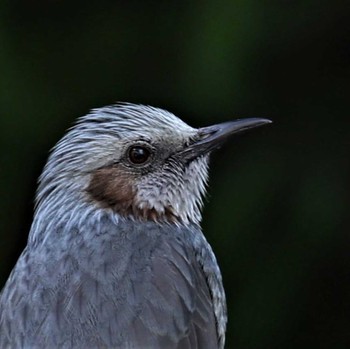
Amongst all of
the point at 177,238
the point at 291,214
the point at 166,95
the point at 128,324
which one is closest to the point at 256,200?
the point at 291,214

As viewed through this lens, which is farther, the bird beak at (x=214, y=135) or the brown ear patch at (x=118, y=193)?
the bird beak at (x=214, y=135)

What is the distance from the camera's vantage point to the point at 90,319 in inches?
211

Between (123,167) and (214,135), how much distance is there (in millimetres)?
383

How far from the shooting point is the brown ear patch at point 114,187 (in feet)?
19.0

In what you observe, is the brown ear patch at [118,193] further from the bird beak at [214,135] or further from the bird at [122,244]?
the bird beak at [214,135]

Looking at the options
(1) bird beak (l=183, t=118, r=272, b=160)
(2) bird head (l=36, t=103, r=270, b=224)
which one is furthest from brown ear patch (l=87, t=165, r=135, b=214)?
(1) bird beak (l=183, t=118, r=272, b=160)

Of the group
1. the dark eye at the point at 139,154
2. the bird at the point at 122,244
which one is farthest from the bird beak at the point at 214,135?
the dark eye at the point at 139,154

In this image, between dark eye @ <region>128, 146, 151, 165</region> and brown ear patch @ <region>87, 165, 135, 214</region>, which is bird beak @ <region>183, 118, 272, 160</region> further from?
brown ear patch @ <region>87, 165, 135, 214</region>

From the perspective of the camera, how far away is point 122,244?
18.5ft

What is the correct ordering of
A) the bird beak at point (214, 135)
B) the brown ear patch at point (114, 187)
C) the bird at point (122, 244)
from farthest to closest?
the bird beak at point (214, 135) < the brown ear patch at point (114, 187) < the bird at point (122, 244)

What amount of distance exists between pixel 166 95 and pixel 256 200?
A: 62 cm

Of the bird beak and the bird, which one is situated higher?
the bird beak

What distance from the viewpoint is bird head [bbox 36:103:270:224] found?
5.80m

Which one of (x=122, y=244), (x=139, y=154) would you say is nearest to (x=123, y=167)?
(x=139, y=154)
